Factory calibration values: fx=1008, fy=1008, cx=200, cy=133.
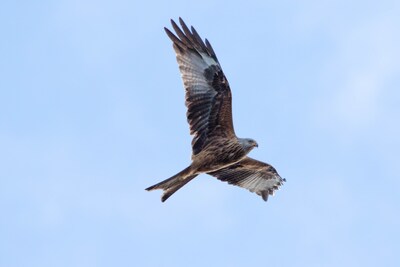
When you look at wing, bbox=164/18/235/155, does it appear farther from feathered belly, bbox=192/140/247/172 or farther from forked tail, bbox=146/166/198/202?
forked tail, bbox=146/166/198/202

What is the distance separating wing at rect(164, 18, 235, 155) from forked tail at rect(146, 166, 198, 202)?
0.55 metres

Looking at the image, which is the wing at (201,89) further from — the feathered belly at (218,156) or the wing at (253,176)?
the wing at (253,176)

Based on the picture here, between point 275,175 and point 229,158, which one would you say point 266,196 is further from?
point 229,158

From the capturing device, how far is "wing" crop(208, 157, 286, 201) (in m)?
19.2

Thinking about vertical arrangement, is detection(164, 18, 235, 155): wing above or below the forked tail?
above

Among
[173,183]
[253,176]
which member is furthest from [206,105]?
[253,176]

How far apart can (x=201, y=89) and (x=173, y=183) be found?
184 centimetres

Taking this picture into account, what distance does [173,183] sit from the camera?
1753 cm

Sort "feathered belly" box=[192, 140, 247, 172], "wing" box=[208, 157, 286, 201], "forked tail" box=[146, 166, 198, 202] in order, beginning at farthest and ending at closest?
"wing" box=[208, 157, 286, 201], "feathered belly" box=[192, 140, 247, 172], "forked tail" box=[146, 166, 198, 202]

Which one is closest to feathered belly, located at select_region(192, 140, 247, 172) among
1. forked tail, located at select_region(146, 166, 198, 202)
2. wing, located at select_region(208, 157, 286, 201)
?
forked tail, located at select_region(146, 166, 198, 202)

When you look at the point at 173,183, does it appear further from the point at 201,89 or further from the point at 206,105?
the point at 201,89

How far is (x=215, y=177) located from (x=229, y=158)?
1214mm

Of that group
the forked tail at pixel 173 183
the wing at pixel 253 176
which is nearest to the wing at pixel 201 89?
the forked tail at pixel 173 183

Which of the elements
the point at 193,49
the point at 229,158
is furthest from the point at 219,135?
the point at 193,49
